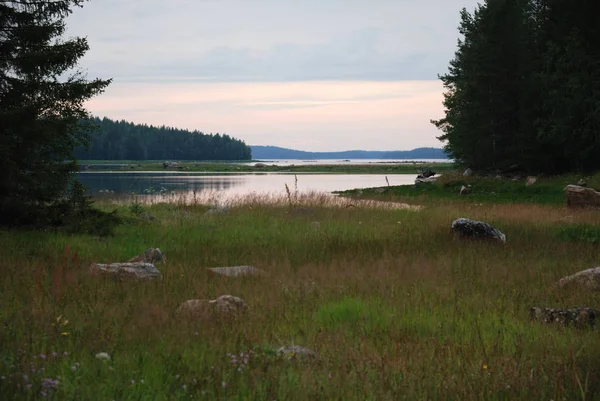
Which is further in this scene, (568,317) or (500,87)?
(500,87)

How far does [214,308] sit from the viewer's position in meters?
6.62

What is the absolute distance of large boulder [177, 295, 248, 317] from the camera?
255 inches

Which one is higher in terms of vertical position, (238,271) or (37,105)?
(37,105)

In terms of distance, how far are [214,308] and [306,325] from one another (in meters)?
1.13

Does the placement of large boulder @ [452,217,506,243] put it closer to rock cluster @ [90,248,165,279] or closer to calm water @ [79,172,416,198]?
Result: rock cluster @ [90,248,165,279]

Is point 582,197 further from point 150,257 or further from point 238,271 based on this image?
point 150,257

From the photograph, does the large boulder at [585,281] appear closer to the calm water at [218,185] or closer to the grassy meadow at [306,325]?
the grassy meadow at [306,325]

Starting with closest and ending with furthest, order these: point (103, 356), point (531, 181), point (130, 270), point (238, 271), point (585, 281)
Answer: point (103, 356), point (585, 281), point (130, 270), point (238, 271), point (531, 181)

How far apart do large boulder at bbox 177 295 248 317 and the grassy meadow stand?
166 millimetres

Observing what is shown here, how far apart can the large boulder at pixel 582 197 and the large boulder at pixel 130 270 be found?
57.9ft

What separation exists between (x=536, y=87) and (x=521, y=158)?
4.78 metres

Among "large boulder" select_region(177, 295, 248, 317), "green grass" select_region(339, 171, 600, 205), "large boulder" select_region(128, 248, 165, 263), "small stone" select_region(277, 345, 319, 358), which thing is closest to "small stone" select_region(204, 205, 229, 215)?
"large boulder" select_region(128, 248, 165, 263)

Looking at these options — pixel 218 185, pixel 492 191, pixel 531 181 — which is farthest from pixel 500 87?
pixel 218 185

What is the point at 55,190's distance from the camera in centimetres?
1375
